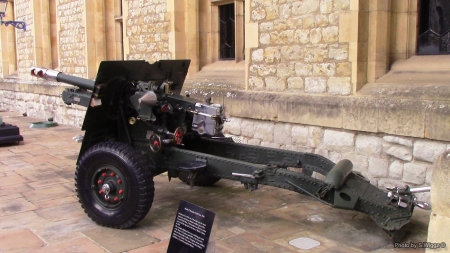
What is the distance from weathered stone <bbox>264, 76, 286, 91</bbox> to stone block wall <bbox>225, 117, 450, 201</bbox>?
0.47 metres

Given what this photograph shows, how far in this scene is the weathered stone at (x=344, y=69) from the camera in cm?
546

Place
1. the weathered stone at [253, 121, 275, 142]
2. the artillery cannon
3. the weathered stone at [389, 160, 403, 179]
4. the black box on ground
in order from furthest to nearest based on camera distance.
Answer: the black box on ground
the weathered stone at [253, 121, 275, 142]
the weathered stone at [389, 160, 403, 179]
the artillery cannon

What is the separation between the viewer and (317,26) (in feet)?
18.8

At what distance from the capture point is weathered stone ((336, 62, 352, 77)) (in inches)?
215

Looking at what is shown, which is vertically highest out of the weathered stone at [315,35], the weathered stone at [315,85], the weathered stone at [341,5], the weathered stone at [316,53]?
the weathered stone at [341,5]

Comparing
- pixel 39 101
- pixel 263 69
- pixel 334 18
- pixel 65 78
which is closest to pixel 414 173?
pixel 334 18

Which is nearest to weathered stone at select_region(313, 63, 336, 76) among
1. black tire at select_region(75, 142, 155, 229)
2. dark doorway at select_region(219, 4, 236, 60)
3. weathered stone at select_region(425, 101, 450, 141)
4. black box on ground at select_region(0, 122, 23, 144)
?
weathered stone at select_region(425, 101, 450, 141)

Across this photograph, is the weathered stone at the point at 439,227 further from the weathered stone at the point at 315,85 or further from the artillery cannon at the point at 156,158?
the weathered stone at the point at 315,85

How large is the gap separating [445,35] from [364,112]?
127cm

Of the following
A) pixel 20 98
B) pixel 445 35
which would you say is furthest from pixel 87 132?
pixel 20 98

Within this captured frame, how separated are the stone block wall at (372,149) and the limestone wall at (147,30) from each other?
315cm

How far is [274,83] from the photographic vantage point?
6.34m

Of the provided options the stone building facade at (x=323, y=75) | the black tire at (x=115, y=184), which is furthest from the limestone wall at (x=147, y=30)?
the black tire at (x=115, y=184)

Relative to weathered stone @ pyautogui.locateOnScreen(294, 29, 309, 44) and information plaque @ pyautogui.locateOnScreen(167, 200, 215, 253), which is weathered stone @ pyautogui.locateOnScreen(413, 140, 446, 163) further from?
information plaque @ pyautogui.locateOnScreen(167, 200, 215, 253)
